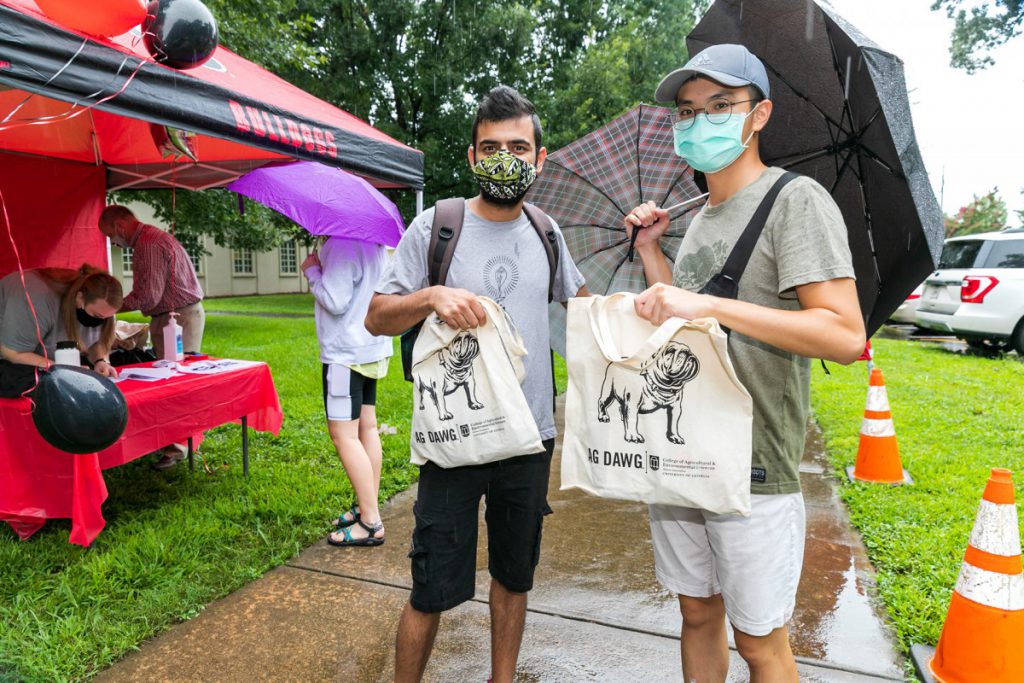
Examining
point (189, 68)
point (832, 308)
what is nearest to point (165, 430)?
point (189, 68)

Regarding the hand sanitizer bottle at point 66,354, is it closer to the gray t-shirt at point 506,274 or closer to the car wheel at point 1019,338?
the gray t-shirt at point 506,274

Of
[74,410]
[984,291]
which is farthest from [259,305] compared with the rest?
[74,410]

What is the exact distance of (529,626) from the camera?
302 centimetres

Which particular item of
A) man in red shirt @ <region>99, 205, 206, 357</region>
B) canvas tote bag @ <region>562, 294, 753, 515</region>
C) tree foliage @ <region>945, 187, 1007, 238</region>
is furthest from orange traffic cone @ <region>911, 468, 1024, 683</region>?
tree foliage @ <region>945, 187, 1007, 238</region>

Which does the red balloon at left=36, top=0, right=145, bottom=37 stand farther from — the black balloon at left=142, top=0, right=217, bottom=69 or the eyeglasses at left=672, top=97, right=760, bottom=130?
the eyeglasses at left=672, top=97, right=760, bottom=130

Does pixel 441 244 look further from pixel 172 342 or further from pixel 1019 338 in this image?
pixel 1019 338

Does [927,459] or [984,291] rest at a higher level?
[984,291]

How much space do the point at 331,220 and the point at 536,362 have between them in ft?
6.61

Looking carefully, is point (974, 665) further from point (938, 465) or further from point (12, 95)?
point (12, 95)

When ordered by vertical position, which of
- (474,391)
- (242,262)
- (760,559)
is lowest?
(760,559)

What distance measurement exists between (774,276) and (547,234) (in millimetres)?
807

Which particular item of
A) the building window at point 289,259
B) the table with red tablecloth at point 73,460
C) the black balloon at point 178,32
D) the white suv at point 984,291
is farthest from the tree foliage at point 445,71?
the building window at point 289,259

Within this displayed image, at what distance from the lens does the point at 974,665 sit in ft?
8.09

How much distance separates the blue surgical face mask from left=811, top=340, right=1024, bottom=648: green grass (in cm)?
229
